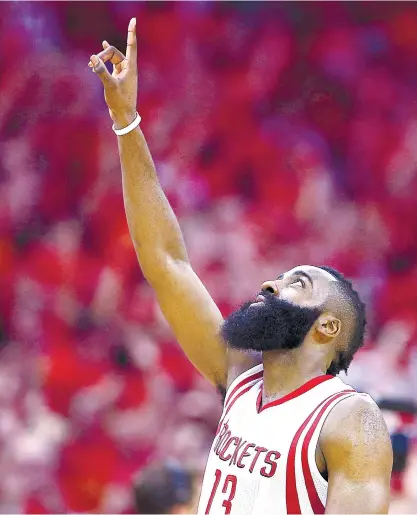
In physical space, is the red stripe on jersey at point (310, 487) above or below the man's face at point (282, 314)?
below

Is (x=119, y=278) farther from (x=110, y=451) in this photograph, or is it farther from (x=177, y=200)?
(x=110, y=451)

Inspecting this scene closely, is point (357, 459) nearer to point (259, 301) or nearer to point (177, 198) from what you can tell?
point (259, 301)

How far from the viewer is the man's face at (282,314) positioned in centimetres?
254

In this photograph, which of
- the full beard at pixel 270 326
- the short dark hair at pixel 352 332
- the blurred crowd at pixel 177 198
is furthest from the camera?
the blurred crowd at pixel 177 198

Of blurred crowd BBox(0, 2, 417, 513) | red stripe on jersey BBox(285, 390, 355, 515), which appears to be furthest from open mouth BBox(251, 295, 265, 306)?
blurred crowd BBox(0, 2, 417, 513)

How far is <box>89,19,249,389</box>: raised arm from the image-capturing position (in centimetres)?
279

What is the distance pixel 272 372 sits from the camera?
101 inches

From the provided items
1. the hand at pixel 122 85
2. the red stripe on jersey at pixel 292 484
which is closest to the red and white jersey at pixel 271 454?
the red stripe on jersey at pixel 292 484

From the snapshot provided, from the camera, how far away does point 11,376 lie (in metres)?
5.89

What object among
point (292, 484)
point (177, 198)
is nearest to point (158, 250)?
point (292, 484)

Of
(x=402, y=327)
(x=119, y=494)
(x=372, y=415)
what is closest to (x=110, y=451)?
(x=119, y=494)

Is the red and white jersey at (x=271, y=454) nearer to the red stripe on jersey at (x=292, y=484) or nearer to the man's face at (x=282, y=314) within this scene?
the red stripe on jersey at (x=292, y=484)

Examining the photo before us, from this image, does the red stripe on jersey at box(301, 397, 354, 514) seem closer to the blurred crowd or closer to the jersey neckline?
the jersey neckline

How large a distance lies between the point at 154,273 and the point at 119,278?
10.5ft
